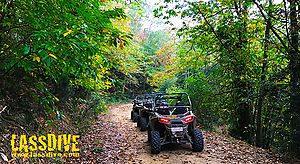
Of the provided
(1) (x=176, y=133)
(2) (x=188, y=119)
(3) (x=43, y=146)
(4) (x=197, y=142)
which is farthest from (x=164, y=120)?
(3) (x=43, y=146)

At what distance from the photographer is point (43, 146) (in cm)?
569

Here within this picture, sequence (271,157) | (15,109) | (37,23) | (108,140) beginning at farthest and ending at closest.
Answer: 1. (108,140)
2. (271,157)
3. (15,109)
4. (37,23)

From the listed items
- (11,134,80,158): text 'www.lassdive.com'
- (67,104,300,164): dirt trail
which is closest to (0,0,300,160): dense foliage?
(11,134,80,158): text 'www.lassdive.com'

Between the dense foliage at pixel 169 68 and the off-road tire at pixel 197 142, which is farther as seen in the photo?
the off-road tire at pixel 197 142

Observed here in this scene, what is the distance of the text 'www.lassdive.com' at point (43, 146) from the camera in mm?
4712

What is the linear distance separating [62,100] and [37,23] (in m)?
6.02

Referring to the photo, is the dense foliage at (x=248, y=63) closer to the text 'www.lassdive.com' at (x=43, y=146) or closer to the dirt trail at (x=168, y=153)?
the dirt trail at (x=168, y=153)

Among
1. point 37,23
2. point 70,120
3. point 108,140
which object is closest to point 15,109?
point 37,23

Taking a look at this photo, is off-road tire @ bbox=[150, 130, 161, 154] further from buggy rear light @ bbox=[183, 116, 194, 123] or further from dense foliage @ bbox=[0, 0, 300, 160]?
dense foliage @ bbox=[0, 0, 300, 160]

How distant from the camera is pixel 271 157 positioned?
7359 mm

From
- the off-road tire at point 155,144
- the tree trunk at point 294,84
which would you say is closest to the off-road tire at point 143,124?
the off-road tire at point 155,144

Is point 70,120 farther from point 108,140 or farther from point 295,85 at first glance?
point 295,85

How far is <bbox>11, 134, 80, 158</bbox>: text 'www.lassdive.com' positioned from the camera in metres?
4.71

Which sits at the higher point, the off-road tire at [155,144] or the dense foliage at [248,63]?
the dense foliage at [248,63]
